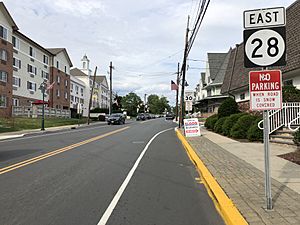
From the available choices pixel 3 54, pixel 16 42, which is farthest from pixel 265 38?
pixel 16 42

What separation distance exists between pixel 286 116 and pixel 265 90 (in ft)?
36.0

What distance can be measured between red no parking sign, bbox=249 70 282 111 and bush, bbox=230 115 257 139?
1265cm

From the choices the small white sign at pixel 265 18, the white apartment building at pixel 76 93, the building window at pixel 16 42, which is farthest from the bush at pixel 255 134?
the white apartment building at pixel 76 93

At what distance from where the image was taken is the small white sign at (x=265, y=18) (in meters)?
5.32

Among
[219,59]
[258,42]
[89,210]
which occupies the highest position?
[219,59]

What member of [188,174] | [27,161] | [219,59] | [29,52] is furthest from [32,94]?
[188,174]

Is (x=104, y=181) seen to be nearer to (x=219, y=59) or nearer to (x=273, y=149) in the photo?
(x=273, y=149)

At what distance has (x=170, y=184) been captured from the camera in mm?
7992

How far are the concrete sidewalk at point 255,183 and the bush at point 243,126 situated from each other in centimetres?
489

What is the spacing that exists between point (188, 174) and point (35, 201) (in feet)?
14.4

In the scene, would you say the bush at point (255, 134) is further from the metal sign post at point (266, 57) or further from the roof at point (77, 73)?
the roof at point (77, 73)

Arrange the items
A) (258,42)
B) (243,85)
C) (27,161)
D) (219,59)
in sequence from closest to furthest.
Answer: (258,42), (27,161), (243,85), (219,59)

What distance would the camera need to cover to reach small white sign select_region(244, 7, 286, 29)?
17.5 feet

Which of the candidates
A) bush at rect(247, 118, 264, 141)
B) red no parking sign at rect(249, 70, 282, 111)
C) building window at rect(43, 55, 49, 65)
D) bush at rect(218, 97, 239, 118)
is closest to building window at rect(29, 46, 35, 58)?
building window at rect(43, 55, 49, 65)
